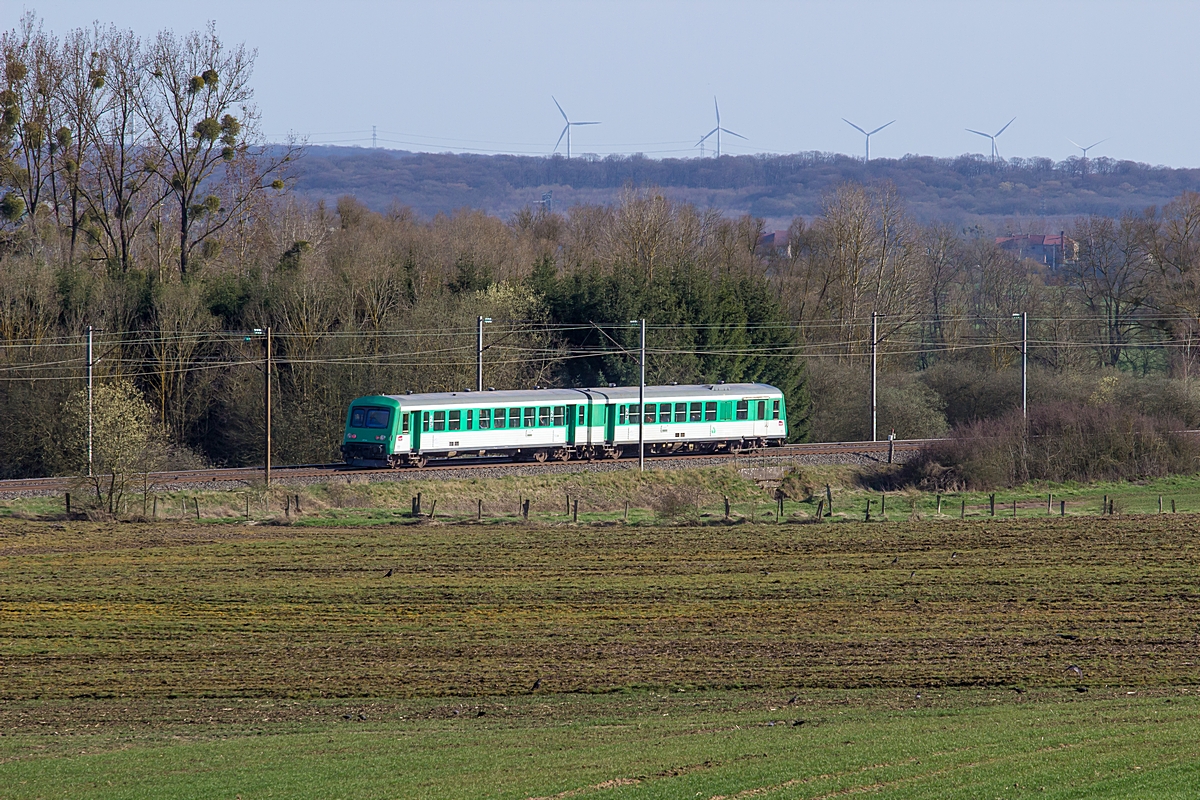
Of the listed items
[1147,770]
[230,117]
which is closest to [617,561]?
[1147,770]

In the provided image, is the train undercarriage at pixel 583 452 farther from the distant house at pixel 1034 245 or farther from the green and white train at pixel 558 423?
the distant house at pixel 1034 245

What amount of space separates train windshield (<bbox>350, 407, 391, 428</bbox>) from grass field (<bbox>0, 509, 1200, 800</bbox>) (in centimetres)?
973

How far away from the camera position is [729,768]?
1405cm

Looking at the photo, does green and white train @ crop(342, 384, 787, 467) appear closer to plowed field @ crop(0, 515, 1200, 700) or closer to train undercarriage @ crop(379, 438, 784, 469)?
train undercarriage @ crop(379, 438, 784, 469)

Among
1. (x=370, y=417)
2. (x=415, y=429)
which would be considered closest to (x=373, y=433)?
(x=370, y=417)

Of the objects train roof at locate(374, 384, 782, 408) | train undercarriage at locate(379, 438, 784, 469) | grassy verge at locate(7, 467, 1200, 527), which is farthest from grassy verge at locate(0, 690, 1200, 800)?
train roof at locate(374, 384, 782, 408)

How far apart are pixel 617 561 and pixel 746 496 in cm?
1941

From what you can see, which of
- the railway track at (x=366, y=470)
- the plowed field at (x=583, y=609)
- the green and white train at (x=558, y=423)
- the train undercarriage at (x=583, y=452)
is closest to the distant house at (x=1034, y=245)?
the railway track at (x=366, y=470)

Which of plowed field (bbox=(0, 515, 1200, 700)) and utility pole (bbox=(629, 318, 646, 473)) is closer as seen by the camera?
plowed field (bbox=(0, 515, 1200, 700))

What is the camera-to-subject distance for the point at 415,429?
4778cm

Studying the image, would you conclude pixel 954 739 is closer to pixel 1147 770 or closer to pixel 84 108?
pixel 1147 770

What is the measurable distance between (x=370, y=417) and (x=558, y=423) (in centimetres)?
748

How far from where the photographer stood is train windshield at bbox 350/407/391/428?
4759cm

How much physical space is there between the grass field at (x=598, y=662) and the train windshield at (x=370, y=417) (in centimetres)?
973
